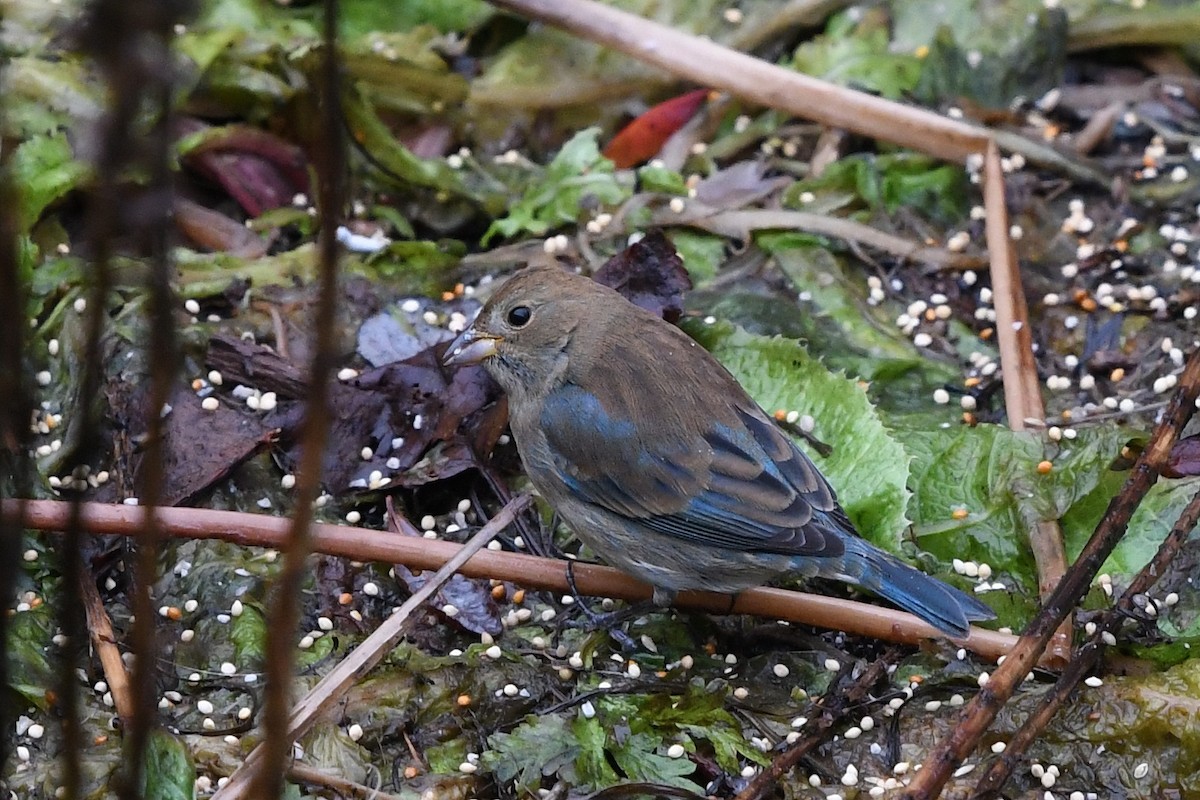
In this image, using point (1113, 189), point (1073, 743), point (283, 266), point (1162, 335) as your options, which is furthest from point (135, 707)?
point (1113, 189)

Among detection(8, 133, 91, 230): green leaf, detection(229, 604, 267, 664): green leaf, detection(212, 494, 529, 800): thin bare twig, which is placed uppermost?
detection(8, 133, 91, 230): green leaf

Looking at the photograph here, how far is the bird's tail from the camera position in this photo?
3867 mm

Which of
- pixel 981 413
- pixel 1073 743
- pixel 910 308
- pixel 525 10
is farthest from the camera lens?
pixel 525 10

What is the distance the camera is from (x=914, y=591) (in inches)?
154

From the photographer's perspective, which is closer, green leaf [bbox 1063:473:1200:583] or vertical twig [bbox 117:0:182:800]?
vertical twig [bbox 117:0:182:800]

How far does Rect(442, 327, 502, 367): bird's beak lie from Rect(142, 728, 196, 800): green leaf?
142cm

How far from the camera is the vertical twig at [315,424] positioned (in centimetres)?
165

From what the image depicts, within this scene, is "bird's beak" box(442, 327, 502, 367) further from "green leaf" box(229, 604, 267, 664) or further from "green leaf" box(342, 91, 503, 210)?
"green leaf" box(342, 91, 503, 210)

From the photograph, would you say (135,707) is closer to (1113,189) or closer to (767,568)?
(767,568)

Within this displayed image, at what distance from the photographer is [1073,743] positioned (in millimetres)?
3812

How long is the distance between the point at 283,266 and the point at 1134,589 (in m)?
3.13

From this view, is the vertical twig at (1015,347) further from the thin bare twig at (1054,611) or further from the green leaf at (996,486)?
the thin bare twig at (1054,611)

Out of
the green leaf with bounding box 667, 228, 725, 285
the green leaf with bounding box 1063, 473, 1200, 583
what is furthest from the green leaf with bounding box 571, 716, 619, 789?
the green leaf with bounding box 667, 228, 725, 285

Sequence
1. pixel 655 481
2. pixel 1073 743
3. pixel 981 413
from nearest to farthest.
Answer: pixel 1073 743 → pixel 655 481 → pixel 981 413
